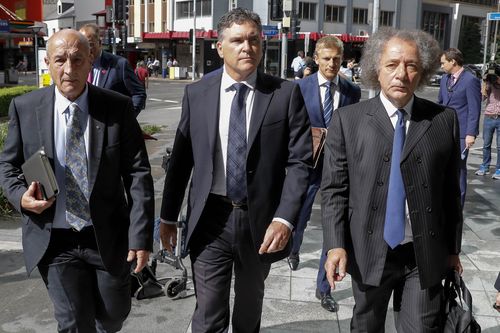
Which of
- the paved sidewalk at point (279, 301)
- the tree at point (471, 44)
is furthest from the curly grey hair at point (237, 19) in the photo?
the tree at point (471, 44)

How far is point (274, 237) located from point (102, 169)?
0.92m

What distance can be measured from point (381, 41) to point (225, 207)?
3.76 feet

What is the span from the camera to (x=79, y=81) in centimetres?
276

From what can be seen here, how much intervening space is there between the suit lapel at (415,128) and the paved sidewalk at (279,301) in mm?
1795

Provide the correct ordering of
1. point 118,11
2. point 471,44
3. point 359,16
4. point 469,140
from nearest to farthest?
point 469,140
point 118,11
point 359,16
point 471,44

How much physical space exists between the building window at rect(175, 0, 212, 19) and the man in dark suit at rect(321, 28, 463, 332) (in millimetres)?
48329

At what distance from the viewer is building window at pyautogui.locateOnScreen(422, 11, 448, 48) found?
61.3m

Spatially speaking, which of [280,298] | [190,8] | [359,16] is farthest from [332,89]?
[359,16]

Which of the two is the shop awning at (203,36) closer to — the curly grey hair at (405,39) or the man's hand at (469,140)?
the man's hand at (469,140)

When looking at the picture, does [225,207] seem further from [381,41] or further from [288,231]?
[381,41]

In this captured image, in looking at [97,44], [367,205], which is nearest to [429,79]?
[367,205]

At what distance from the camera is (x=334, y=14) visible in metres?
52.5

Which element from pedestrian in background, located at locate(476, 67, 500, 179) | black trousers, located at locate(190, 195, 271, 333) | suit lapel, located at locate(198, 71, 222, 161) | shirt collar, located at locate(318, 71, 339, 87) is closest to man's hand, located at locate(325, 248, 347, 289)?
black trousers, located at locate(190, 195, 271, 333)

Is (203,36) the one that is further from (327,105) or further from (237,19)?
(237,19)
